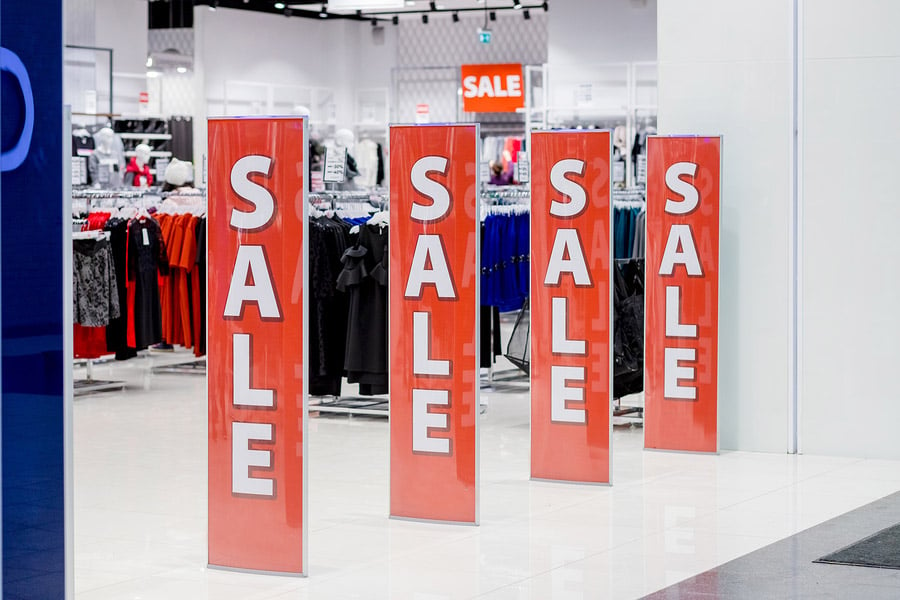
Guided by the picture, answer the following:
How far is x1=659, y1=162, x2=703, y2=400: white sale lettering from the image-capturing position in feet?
24.3

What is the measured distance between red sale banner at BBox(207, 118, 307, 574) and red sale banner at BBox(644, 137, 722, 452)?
3.11m

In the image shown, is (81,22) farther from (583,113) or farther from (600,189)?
(600,189)

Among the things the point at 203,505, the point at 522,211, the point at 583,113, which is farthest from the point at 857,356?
the point at 583,113

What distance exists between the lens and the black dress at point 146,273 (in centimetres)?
966

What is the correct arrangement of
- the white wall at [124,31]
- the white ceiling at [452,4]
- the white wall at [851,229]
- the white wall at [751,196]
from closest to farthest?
the white wall at [851,229]
the white wall at [751,196]
the white wall at [124,31]
the white ceiling at [452,4]

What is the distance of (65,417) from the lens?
3.37 metres

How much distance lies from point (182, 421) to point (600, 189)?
11.4 feet

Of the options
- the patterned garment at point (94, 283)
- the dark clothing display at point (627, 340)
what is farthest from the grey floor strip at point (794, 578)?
the patterned garment at point (94, 283)

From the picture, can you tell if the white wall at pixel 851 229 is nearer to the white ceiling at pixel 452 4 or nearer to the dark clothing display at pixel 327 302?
the dark clothing display at pixel 327 302

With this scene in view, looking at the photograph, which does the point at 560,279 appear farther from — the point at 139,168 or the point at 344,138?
the point at 139,168

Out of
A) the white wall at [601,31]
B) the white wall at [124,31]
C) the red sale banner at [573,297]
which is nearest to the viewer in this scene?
the red sale banner at [573,297]

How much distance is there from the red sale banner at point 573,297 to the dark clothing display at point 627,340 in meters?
1.58

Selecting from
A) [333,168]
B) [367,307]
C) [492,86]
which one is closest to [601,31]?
[492,86]

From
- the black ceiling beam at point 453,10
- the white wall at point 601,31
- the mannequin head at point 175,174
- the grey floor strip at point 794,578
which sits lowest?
the grey floor strip at point 794,578
